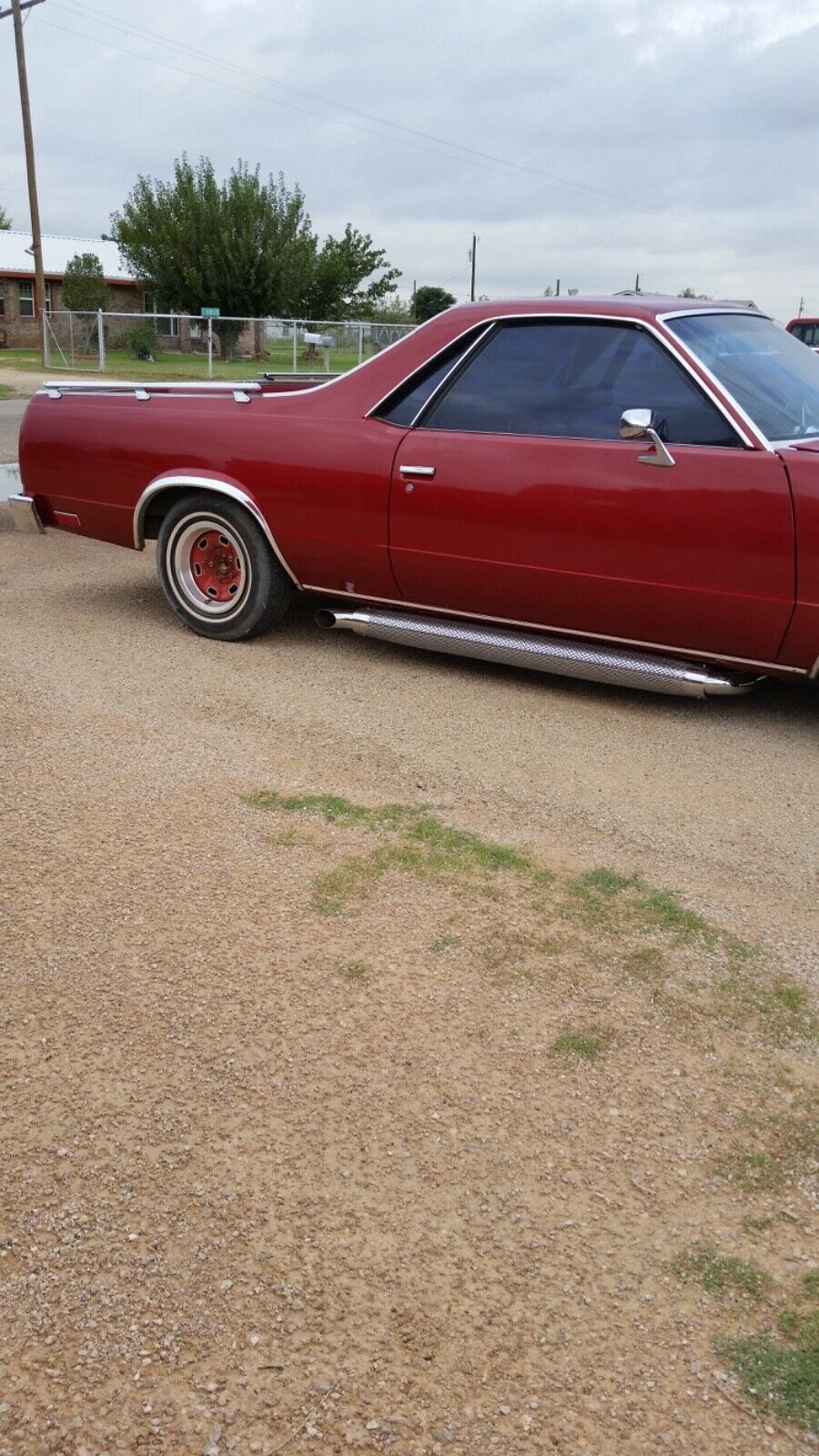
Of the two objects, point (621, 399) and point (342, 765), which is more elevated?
point (621, 399)

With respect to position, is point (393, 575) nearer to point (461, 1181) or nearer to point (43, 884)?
point (43, 884)

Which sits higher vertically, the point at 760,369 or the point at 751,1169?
the point at 760,369

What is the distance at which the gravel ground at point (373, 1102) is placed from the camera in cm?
204

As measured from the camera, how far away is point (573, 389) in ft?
16.9

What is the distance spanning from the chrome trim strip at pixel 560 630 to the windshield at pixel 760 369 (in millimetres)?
872

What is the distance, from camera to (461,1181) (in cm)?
248

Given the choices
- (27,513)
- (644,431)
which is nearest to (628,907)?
(644,431)

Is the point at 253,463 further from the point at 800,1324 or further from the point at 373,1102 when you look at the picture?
the point at 800,1324

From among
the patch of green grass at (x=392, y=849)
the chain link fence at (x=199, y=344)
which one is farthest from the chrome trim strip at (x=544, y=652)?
the chain link fence at (x=199, y=344)

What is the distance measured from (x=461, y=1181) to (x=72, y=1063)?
0.94 meters

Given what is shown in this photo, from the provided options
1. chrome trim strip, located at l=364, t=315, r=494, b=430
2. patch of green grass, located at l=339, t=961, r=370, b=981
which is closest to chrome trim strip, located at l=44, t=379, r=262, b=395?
chrome trim strip, located at l=364, t=315, r=494, b=430

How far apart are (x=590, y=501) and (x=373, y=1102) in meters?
2.95

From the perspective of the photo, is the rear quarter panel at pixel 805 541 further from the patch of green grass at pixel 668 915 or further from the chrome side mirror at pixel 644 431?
the patch of green grass at pixel 668 915

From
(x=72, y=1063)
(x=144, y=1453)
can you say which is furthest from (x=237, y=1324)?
(x=72, y=1063)
